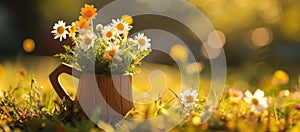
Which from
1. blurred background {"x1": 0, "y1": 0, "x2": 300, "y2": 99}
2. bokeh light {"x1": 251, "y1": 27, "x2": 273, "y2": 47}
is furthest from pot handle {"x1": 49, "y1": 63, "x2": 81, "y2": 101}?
bokeh light {"x1": 251, "y1": 27, "x2": 273, "y2": 47}

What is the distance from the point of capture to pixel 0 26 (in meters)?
13.8

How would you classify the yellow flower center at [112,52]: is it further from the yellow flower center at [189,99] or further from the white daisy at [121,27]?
the yellow flower center at [189,99]

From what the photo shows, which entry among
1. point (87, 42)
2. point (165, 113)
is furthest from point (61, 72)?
point (165, 113)

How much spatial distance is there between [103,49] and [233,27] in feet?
32.7

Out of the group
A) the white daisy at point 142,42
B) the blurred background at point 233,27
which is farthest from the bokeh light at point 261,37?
the white daisy at point 142,42

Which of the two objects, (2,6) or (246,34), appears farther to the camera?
(2,6)

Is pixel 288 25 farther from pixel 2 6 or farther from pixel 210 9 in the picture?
pixel 2 6

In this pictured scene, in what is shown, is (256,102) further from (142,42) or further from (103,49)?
(103,49)

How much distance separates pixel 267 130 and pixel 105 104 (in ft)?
1.93

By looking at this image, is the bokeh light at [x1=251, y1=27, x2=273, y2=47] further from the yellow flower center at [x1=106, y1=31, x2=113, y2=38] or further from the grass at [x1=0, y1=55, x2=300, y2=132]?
the yellow flower center at [x1=106, y1=31, x2=113, y2=38]

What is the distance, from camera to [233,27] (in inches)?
479

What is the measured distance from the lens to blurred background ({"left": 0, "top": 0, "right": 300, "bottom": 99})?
1042 centimetres

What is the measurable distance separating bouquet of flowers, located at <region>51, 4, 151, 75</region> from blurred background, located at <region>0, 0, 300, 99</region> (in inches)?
281

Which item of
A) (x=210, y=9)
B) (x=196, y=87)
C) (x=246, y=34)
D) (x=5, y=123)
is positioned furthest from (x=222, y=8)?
(x=5, y=123)
